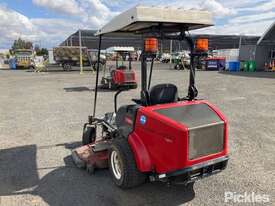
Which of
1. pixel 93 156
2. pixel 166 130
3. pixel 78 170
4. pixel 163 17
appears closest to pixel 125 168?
pixel 166 130

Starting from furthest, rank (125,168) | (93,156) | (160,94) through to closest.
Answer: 1. (93,156)
2. (160,94)
3. (125,168)

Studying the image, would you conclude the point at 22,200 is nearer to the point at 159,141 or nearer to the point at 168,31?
the point at 159,141

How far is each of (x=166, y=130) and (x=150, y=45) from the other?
957 mm

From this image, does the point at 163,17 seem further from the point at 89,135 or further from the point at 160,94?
the point at 89,135

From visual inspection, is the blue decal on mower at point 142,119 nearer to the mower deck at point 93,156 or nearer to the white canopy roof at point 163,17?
the mower deck at point 93,156

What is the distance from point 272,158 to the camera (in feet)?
14.2

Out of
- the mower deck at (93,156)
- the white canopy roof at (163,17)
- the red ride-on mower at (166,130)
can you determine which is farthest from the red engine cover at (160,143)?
the white canopy roof at (163,17)

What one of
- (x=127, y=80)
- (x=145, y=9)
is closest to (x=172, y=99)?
(x=145, y=9)

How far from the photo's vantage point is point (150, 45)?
2.85 m

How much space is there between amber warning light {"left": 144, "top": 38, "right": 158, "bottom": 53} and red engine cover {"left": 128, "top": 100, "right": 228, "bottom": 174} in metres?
0.67

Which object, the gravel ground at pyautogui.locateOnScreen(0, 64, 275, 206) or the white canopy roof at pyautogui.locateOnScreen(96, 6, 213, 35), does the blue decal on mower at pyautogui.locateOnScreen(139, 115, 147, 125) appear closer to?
the gravel ground at pyautogui.locateOnScreen(0, 64, 275, 206)

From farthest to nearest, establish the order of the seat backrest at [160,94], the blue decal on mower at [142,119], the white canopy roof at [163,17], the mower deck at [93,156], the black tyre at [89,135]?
the black tyre at [89,135], the mower deck at [93,156], the seat backrest at [160,94], the blue decal on mower at [142,119], the white canopy roof at [163,17]

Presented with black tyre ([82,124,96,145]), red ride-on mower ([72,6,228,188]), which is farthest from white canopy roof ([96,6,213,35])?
black tyre ([82,124,96,145])

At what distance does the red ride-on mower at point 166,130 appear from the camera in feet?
9.14
